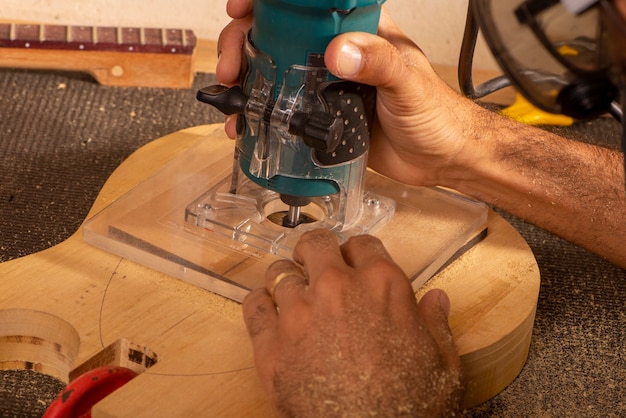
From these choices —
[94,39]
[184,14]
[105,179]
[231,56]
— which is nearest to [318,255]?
[231,56]

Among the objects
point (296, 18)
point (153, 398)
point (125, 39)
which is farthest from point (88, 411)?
point (125, 39)

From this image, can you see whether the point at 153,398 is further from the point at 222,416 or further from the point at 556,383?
the point at 556,383

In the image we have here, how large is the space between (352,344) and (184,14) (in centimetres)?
123

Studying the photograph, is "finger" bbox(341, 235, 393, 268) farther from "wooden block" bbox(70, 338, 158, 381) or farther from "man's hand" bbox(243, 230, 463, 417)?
"wooden block" bbox(70, 338, 158, 381)

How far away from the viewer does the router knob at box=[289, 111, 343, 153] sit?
91cm

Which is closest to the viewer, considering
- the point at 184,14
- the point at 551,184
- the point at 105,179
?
the point at 551,184

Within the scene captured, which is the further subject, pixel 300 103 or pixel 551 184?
pixel 551 184

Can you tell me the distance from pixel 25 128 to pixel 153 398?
74 centimetres

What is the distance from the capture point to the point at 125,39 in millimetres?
1620

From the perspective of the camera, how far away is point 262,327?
897mm

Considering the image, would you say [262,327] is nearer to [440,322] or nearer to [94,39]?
[440,322]

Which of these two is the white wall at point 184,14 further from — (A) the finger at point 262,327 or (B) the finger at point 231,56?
(A) the finger at point 262,327

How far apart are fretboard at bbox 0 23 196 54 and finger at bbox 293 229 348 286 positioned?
76cm

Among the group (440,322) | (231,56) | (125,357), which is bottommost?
(125,357)
